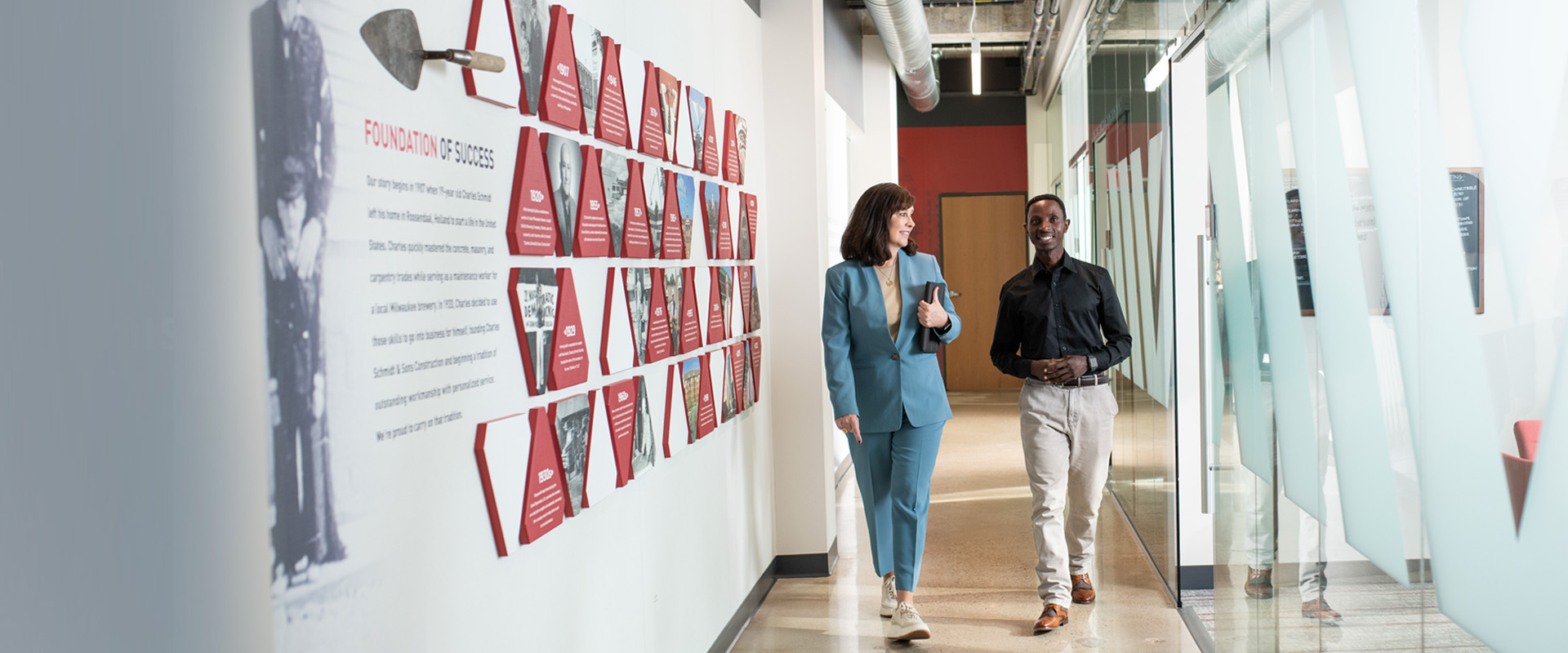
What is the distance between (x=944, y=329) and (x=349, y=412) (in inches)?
102

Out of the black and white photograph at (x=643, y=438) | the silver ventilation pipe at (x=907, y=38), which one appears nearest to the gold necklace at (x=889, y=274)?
the black and white photograph at (x=643, y=438)

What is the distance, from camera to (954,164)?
12391 mm

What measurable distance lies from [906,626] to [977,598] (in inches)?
28.2

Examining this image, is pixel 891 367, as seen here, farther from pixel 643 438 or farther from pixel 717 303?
pixel 643 438

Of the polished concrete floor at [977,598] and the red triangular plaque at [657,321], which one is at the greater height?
the red triangular plaque at [657,321]

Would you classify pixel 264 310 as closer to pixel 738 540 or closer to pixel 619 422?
pixel 619 422

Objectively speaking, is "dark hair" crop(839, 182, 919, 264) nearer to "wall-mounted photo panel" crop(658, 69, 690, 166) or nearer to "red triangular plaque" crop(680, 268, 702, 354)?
"red triangular plaque" crop(680, 268, 702, 354)

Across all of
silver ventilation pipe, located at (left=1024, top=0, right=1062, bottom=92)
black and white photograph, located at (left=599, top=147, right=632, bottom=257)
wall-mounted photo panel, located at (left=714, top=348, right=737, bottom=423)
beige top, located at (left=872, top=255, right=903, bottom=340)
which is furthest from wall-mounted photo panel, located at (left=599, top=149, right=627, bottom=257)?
silver ventilation pipe, located at (left=1024, top=0, right=1062, bottom=92)

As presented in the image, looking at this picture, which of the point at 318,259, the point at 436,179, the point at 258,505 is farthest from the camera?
the point at 436,179

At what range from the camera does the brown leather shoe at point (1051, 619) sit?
12.6ft

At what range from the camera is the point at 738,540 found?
3.94 m

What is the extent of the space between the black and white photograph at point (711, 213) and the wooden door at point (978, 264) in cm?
901

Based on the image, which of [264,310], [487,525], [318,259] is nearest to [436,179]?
[318,259]

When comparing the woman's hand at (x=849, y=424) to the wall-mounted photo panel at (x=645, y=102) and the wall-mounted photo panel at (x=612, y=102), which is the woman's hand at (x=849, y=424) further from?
the wall-mounted photo panel at (x=612, y=102)
